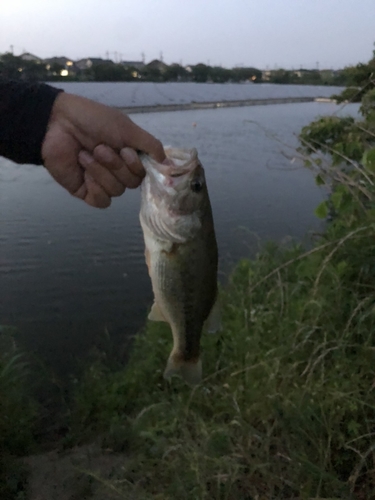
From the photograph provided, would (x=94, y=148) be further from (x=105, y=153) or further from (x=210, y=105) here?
(x=210, y=105)

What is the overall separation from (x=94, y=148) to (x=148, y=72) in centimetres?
4041

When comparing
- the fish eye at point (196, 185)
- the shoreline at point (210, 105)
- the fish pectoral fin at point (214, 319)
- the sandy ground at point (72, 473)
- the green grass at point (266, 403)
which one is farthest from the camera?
the shoreline at point (210, 105)

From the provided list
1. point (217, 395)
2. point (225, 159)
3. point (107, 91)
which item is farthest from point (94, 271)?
point (107, 91)

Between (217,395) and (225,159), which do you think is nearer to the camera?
(217,395)

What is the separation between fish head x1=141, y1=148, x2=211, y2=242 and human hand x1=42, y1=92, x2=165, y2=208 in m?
0.07

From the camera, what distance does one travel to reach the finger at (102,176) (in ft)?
6.62

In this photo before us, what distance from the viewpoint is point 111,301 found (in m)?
7.35

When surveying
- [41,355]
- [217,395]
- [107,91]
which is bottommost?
[41,355]

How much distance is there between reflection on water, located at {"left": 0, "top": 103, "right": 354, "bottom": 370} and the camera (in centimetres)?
680

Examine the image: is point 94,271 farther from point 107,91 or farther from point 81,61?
point 81,61

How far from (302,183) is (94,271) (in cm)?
764

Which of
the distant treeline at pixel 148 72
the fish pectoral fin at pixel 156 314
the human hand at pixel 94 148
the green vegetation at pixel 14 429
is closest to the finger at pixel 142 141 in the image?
the human hand at pixel 94 148

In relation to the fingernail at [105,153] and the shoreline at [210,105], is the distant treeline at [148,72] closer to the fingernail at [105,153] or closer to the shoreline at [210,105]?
the shoreline at [210,105]

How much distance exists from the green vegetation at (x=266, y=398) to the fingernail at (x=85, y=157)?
57.0 inches
